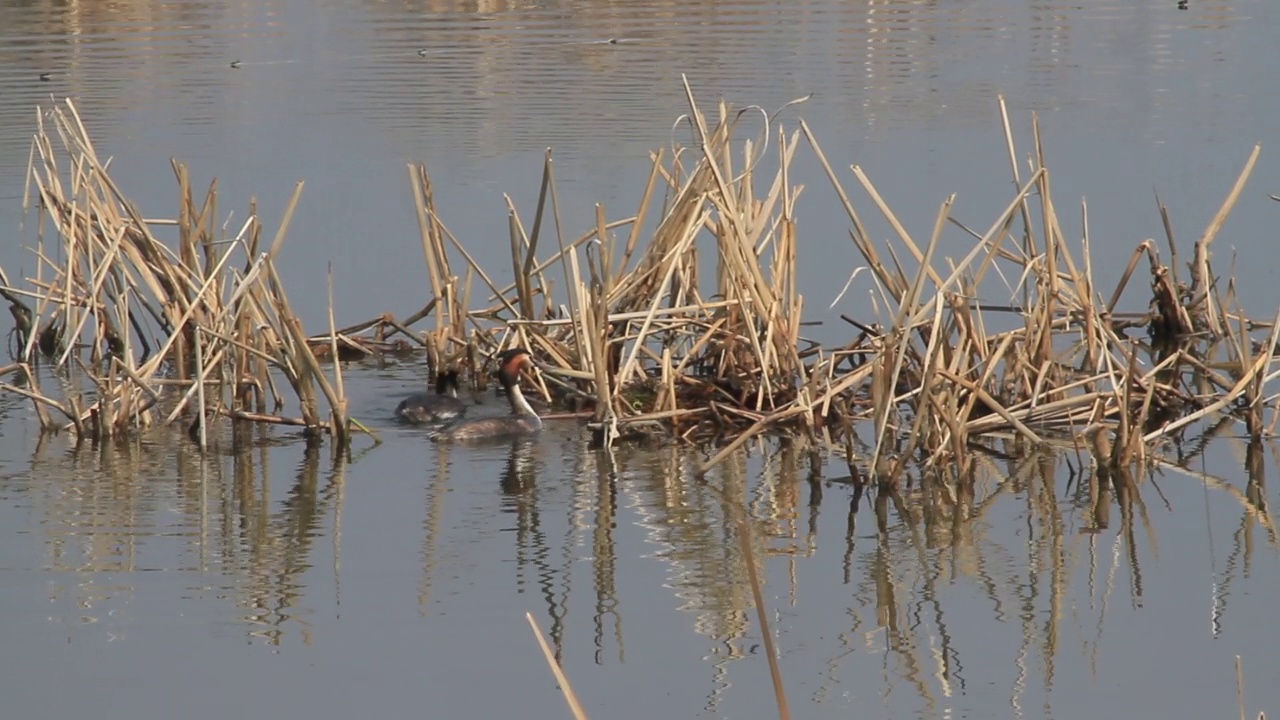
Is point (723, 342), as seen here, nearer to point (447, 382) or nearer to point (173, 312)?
point (447, 382)

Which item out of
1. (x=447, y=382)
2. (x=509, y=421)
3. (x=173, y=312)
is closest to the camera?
(x=509, y=421)

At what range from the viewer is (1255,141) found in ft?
47.8

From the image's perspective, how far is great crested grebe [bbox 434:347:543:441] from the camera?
339 inches

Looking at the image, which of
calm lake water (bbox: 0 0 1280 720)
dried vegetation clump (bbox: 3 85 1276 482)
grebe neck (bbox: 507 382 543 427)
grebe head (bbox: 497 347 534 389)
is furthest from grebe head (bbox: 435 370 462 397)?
grebe neck (bbox: 507 382 543 427)

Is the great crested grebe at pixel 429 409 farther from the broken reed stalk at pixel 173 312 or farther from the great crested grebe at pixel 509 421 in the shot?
the broken reed stalk at pixel 173 312

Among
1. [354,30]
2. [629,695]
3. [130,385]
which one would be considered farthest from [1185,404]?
[354,30]

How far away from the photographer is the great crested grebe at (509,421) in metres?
8.62

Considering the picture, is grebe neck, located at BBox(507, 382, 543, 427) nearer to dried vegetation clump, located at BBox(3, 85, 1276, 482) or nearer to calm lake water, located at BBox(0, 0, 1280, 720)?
calm lake water, located at BBox(0, 0, 1280, 720)

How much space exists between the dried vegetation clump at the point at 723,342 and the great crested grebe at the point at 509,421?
174 millimetres

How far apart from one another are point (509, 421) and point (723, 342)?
1.08 meters

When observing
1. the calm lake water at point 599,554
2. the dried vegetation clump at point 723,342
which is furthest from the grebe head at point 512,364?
the calm lake water at point 599,554

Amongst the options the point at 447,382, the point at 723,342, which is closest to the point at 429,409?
the point at 447,382

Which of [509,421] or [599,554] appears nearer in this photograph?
[599,554]

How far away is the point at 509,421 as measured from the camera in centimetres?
872
